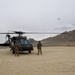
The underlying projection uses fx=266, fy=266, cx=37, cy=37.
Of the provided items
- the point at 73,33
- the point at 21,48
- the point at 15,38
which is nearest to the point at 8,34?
the point at 15,38

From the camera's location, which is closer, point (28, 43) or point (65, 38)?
point (28, 43)

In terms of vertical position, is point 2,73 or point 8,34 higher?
point 8,34

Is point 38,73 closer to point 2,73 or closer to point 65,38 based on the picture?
point 2,73

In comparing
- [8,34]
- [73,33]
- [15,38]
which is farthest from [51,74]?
[73,33]

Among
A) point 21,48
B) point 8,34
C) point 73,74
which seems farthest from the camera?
point 8,34

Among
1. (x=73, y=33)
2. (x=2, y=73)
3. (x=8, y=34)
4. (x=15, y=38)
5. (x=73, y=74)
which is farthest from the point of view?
(x=73, y=33)

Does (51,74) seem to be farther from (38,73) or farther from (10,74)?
(10,74)

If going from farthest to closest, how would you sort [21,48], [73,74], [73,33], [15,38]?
[73,33], [15,38], [21,48], [73,74]

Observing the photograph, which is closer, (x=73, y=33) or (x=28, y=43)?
(x=28, y=43)

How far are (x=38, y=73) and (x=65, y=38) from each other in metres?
114

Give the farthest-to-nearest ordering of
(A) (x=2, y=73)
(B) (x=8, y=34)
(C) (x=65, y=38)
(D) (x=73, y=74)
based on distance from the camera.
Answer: (C) (x=65, y=38) < (B) (x=8, y=34) < (A) (x=2, y=73) < (D) (x=73, y=74)

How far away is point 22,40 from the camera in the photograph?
93.8 ft

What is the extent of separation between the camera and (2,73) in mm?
12953

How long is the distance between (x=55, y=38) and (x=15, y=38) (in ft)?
326
